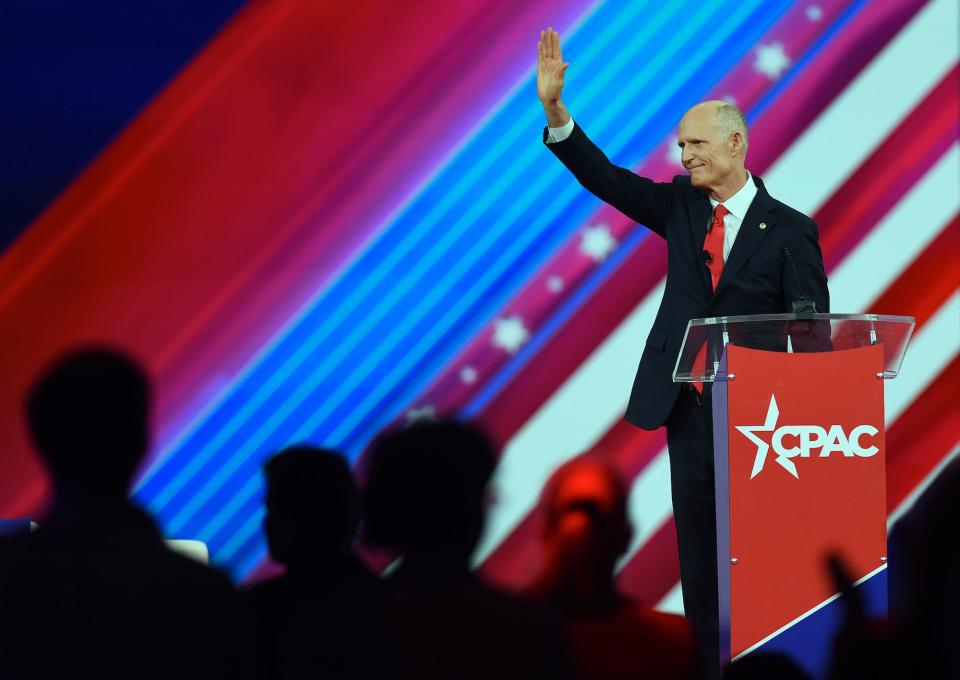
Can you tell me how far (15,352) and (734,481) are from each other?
2.62m

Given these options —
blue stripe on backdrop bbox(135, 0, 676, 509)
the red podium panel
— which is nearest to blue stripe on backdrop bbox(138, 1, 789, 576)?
blue stripe on backdrop bbox(135, 0, 676, 509)

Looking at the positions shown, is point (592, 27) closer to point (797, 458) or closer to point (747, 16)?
point (747, 16)

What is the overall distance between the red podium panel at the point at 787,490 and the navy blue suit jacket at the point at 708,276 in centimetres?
40

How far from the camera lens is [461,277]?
4.05 metres

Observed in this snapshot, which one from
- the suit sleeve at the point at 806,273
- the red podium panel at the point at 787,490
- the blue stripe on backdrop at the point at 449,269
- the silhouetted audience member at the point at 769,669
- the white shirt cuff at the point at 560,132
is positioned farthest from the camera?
the blue stripe on backdrop at the point at 449,269

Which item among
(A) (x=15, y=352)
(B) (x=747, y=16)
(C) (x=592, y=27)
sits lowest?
(A) (x=15, y=352)

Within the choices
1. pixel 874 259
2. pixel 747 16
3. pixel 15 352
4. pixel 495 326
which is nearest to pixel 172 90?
pixel 15 352

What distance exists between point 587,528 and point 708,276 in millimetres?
1513

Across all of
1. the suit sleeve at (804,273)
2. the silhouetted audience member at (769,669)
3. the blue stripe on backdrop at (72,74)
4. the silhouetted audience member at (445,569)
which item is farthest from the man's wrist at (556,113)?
the silhouetted audience member at (769,669)

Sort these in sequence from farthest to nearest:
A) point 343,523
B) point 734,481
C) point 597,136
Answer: point 597,136, point 734,481, point 343,523

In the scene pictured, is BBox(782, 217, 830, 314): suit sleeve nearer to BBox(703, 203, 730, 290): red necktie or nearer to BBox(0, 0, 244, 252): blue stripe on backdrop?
BBox(703, 203, 730, 290): red necktie

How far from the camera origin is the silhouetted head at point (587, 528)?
1469 millimetres

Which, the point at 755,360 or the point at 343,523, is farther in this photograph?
the point at 755,360

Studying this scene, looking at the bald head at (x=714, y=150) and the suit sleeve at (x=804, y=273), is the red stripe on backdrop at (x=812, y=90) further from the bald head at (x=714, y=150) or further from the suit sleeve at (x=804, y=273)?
the suit sleeve at (x=804, y=273)
